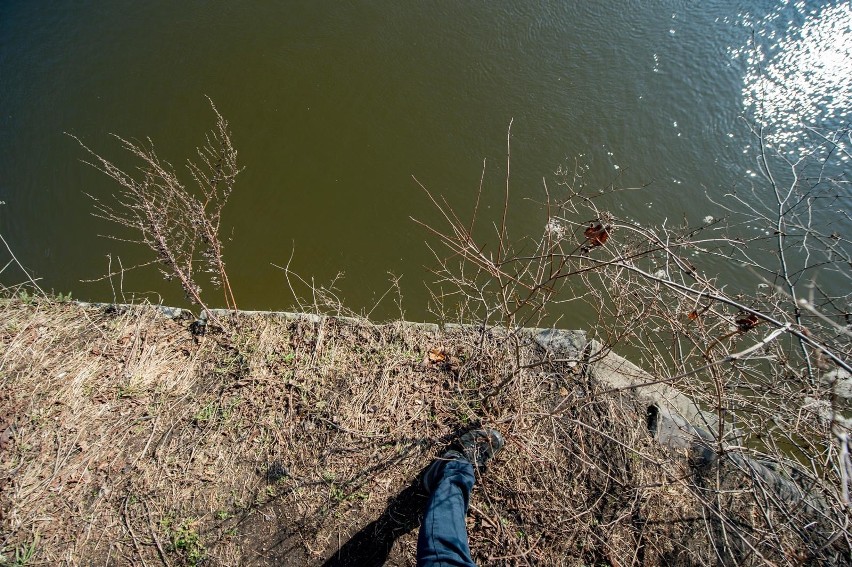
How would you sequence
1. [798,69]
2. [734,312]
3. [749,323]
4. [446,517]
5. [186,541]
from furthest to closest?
[798,69] < [734,312] < [186,541] < [446,517] < [749,323]

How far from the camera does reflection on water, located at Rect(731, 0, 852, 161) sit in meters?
5.24

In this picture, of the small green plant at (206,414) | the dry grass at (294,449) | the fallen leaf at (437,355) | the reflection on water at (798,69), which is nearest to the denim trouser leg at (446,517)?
the dry grass at (294,449)

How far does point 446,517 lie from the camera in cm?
267

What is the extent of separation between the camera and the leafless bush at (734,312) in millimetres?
2600

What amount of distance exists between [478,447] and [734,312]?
2771mm

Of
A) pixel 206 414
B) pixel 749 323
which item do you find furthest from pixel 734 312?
pixel 206 414

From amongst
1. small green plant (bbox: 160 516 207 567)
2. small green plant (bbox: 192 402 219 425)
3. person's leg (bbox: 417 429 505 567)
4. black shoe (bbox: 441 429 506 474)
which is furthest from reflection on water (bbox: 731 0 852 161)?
small green plant (bbox: 160 516 207 567)

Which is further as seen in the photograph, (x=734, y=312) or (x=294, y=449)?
(x=734, y=312)

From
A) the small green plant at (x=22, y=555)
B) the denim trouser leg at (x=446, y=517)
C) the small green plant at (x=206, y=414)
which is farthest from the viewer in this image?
the small green plant at (x=206, y=414)

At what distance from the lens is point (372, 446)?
3.29 metres

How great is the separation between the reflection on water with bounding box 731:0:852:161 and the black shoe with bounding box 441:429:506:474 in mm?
4499

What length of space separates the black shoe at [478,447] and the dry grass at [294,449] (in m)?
0.11

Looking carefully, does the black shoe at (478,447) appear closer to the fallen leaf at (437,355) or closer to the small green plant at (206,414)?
the fallen leaf at (437,355)

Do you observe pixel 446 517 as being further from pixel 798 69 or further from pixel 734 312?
pixel 798 69
